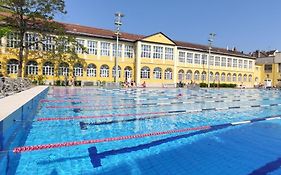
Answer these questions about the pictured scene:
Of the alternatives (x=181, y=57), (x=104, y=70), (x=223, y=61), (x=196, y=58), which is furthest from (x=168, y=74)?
(x=223, y=61)

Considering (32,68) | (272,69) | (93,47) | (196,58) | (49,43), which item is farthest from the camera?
(272,69)

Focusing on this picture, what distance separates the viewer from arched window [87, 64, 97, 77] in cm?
3541

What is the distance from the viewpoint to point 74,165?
4082 millimetres

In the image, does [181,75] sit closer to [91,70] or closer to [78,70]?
[91,70]

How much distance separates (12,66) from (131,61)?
18207 millimetres

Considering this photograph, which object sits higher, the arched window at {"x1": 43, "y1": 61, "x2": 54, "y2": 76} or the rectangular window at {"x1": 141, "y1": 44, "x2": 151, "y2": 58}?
the rectangular window at {"x1": 141, "y1": 44, "x2": 151, "y2": 58}

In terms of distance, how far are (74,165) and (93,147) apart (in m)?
0.98

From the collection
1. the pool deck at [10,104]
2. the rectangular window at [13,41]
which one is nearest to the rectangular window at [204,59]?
the rectangular window at [13,41]

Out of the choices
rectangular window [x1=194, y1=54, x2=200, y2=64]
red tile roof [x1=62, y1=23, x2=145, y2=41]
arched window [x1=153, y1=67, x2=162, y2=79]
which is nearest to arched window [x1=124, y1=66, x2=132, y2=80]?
arched window [x1=153, y1=67, x2=162, y2=79]

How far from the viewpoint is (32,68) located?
1220 inches

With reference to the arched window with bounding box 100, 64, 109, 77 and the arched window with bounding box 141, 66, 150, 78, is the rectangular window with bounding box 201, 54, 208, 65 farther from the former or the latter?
the arched window with bounding box 100, 64, 109, 77

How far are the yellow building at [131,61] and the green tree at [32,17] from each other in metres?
2.42

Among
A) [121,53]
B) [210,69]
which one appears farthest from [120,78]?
[210,69]

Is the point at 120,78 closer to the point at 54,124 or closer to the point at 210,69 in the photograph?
the point at 210,69
